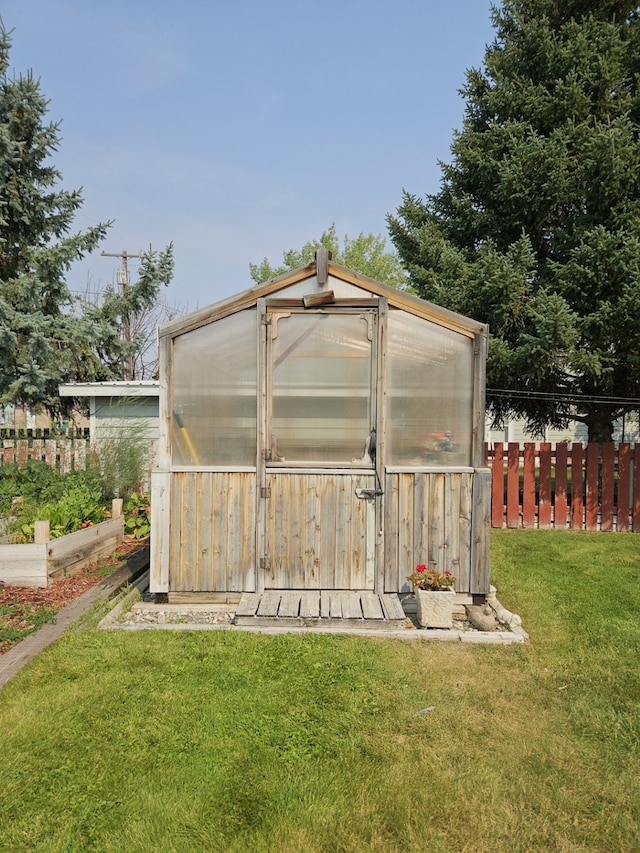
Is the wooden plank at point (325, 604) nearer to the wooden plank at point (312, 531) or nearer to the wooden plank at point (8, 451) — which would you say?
the wooden plank at point (312, 531)

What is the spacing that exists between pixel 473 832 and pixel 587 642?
2.36 metres

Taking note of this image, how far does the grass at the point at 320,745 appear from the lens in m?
2.12

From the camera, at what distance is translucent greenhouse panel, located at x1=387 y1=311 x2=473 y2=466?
15.9ft

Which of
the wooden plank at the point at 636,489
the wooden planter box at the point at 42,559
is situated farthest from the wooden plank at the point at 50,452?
the wooden plank at the point at 636,489

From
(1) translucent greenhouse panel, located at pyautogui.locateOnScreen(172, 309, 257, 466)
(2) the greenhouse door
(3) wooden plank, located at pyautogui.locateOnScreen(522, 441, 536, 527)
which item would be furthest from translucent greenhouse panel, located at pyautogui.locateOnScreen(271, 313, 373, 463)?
(3) wooden plank, located at pyautogui.locateOnScreen(522, 441, 536, 527)

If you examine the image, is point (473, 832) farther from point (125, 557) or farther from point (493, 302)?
point (493, 302)

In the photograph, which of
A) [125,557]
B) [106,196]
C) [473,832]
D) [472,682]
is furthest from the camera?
[106,196]

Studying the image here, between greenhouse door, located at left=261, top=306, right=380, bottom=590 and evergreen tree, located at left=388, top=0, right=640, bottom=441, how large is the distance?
163 inches

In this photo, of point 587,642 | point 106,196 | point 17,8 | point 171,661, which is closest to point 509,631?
point 587,642

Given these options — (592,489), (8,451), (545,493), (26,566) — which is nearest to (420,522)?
(26,566)

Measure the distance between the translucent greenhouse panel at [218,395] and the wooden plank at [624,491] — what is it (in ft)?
21.7

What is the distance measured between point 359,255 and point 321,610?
87.9 ft

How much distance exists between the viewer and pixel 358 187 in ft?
59.5

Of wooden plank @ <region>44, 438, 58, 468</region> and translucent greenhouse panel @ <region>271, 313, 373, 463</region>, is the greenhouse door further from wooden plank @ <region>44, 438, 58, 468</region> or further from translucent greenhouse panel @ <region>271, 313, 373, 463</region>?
wooden plank @ <region>44, 438, 58, 468</region>
